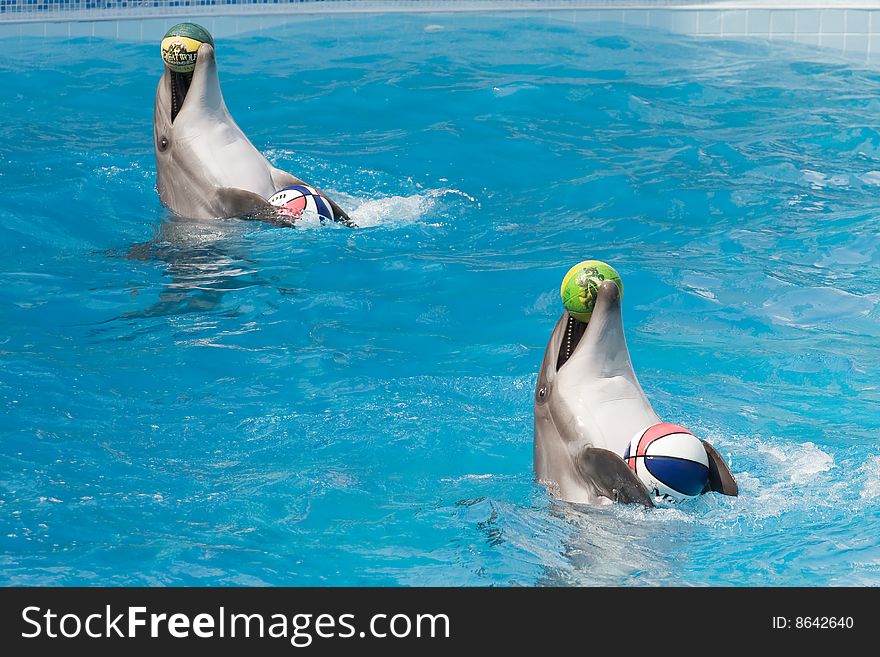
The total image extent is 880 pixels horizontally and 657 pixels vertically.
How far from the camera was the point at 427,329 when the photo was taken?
757cm

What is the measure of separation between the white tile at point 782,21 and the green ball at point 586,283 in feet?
47.5

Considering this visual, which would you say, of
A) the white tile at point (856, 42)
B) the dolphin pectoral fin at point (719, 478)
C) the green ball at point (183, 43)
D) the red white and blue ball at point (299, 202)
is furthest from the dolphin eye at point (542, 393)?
the white tile at point (856, 42)

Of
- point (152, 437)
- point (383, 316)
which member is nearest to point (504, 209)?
point (383, 316)

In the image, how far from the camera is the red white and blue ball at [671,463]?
4.63 metres

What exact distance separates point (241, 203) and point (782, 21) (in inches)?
486

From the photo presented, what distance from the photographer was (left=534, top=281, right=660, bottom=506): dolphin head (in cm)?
476

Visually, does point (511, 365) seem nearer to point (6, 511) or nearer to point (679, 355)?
point (679, 355)

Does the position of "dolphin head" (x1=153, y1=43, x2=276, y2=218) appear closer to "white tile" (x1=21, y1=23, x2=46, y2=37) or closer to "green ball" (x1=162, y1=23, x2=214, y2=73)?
"green ball" (x1=162, y1=23, x2=214, y2=73)

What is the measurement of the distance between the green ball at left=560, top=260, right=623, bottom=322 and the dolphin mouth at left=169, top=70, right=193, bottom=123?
418 centimetres

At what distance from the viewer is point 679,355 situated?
23.4ft

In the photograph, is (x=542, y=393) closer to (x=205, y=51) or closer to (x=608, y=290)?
(x=608, y=290)

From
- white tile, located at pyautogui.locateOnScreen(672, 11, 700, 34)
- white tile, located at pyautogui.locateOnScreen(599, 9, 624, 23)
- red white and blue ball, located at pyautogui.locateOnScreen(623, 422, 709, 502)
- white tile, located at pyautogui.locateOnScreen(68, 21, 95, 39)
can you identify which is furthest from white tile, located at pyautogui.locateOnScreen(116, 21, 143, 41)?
red white and blue ball, located at pyautogui.locateOnScreen(623, 422, 709, 502)

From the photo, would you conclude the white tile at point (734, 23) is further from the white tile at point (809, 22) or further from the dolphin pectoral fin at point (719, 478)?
the dolphin pectoral fin at point (719, 478)

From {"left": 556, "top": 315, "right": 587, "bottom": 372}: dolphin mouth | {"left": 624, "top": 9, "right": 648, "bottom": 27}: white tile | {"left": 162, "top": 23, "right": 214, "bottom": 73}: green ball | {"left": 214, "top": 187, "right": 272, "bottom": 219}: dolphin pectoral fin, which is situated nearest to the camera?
{"left": 556, "top": 315, "right": 587, "bottom": 372}: dolphin mouth
